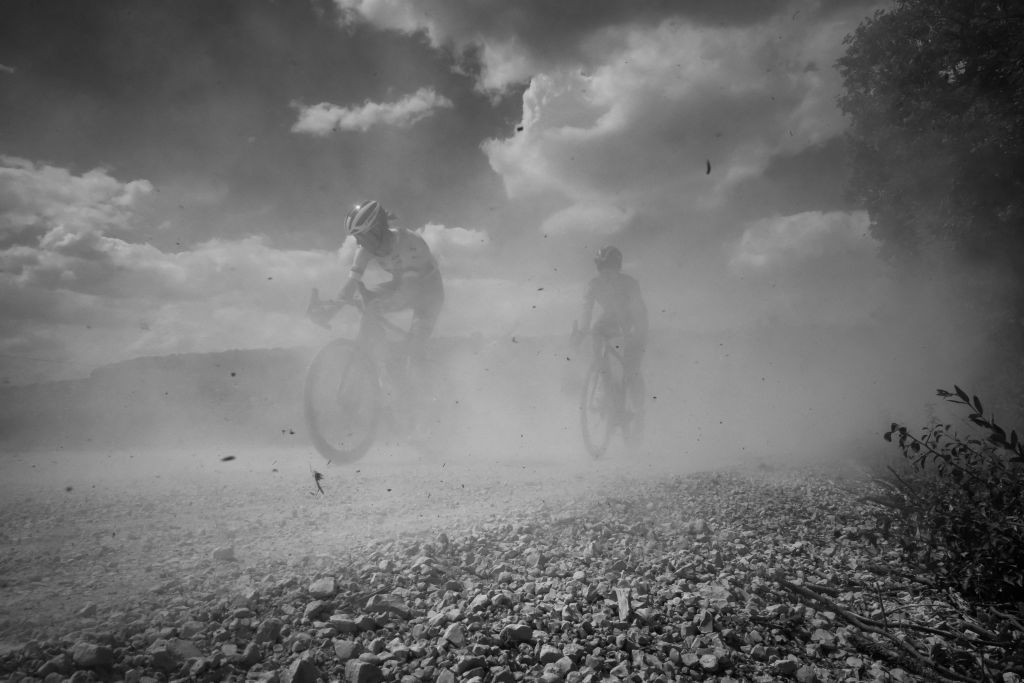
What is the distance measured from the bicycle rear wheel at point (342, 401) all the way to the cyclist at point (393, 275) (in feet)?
Answer: 1.85

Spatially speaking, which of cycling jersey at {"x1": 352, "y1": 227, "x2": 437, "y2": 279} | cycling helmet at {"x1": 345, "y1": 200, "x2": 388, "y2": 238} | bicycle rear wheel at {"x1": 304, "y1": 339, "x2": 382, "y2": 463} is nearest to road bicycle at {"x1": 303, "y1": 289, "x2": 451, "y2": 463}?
→ bicycle rear wheel at {"x1": 304, "y1": 339, "x2": 382, "y2": 463}

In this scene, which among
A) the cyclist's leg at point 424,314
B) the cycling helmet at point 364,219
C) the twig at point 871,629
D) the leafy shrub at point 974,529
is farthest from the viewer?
the cyclist's leg at point 424,314

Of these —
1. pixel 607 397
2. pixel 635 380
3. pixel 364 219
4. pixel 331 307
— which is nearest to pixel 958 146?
pixel 635 380

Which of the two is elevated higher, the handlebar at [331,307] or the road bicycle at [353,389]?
the handlebar at [331,307]

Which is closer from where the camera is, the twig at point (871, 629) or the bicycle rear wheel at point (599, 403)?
the twig at point (871, 629)

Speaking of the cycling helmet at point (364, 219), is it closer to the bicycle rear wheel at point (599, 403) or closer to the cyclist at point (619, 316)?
the cyclist at point (619, 316)

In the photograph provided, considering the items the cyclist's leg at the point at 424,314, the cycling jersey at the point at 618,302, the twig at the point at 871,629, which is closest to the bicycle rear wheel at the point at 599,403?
the cycling jersey at the point at 618,302

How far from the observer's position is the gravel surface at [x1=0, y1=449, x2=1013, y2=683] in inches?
74.6

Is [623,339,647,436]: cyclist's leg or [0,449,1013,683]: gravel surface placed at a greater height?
[623,339,647,436]: cyclist's leg

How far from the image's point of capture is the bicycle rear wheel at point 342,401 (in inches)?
267

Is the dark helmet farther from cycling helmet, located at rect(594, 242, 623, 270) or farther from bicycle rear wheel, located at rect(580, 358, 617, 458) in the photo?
bicycle rear wheel, located at rect(580, 358, 617, 458)

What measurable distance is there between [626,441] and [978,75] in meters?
11.4

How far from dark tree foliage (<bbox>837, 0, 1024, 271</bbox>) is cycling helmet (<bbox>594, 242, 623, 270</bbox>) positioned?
847 cm

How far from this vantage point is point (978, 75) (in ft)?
32.8
